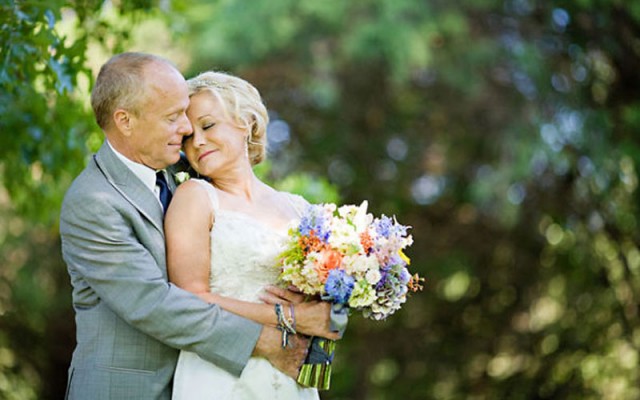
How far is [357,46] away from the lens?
971cm

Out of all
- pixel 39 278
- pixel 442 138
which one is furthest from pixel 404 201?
pixel 39 278

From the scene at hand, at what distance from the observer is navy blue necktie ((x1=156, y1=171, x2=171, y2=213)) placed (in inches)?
142

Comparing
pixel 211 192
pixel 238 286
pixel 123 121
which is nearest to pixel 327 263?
pixel 238 286

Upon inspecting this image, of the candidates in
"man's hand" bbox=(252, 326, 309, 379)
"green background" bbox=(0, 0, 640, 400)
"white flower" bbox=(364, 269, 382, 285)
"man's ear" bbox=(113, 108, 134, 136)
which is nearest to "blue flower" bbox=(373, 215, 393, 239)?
"white flower" bbox=(364, 269, 382, 285)

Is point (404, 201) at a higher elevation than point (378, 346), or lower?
higher

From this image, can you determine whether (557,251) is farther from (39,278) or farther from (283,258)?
(283,258)

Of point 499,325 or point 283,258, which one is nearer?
point 283,258

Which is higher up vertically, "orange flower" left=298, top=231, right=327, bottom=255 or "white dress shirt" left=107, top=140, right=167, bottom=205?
"white dress shirt" left=107, top=140, right=167, bottom=205

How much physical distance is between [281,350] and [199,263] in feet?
1.41

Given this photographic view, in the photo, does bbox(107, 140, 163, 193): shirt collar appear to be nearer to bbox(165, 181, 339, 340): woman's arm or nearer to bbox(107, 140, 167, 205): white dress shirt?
bbox(107, 140, 167, 205): white dress shirt

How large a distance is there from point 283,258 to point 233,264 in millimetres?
182

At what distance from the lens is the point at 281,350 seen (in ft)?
11.5

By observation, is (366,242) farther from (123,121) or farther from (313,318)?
(123,121)

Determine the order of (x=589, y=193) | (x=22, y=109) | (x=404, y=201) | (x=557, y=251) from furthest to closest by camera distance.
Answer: (x=404, y=201) < (x=557, y=251) < (x=589, y=193) < (x=22, y=109)
